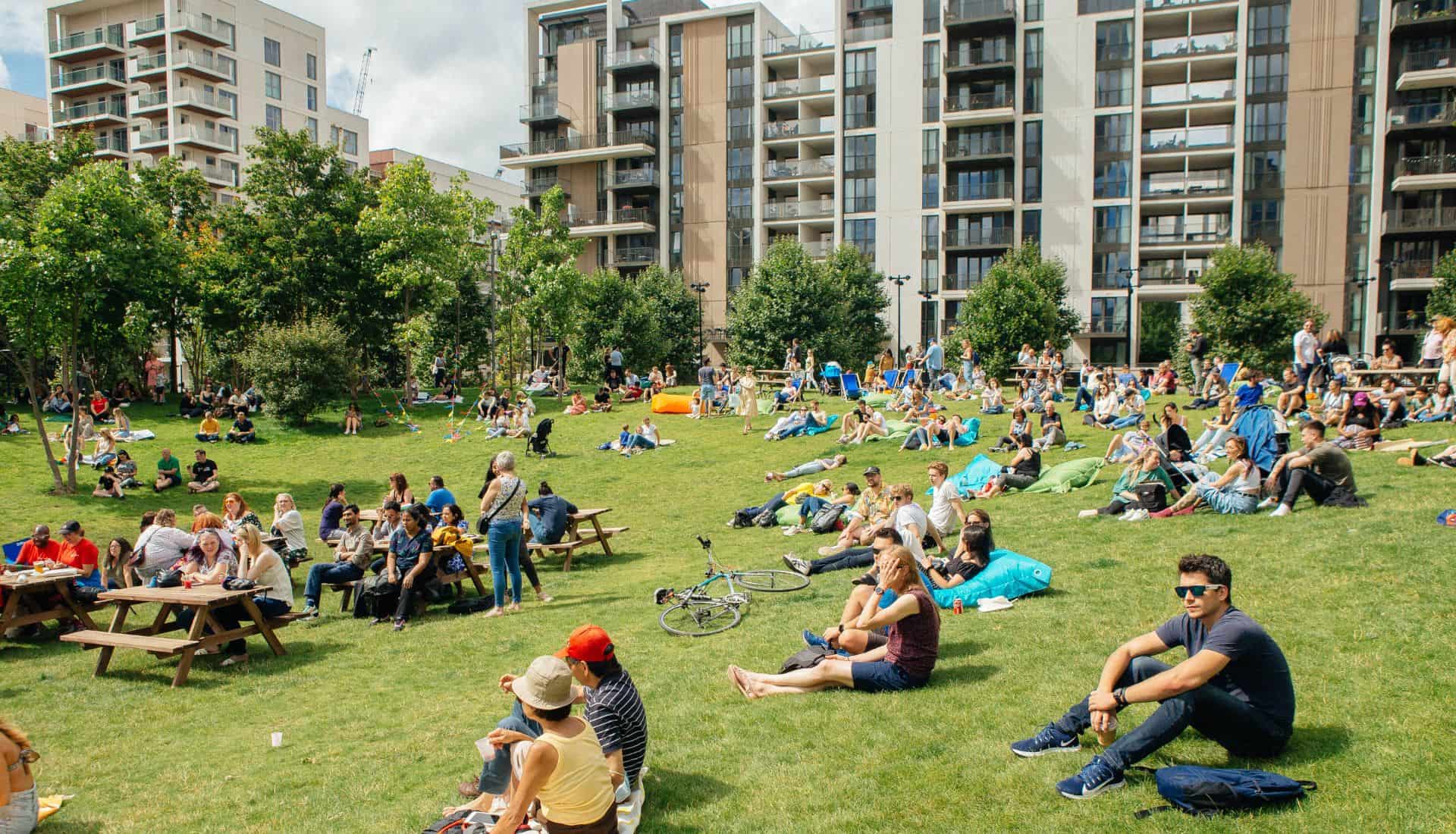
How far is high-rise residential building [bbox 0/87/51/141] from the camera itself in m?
69.0

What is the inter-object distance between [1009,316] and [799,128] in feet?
68.3

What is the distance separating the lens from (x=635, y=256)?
202ft

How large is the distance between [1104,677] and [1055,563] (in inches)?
217

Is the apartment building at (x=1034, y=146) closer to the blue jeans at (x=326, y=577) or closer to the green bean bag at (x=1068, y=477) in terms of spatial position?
the green bean bag at (x=1068, y=477)

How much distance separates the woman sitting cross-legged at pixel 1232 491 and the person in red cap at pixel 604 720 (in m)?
10.00

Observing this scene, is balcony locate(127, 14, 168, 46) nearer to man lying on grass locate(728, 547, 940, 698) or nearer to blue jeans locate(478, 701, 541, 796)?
man lying on grass locate(728, 547, 940, 698)

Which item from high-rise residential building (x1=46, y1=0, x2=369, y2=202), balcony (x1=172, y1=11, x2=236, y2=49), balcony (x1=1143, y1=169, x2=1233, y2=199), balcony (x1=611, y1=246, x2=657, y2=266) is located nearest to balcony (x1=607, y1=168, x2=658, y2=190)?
balcony (x1=611, y1=246, x2=657, y2=266)

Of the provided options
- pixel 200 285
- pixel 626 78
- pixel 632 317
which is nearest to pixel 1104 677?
pixel 200 285

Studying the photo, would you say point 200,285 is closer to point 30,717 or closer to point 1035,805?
point 30,717

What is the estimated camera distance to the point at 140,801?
6305 millimetres

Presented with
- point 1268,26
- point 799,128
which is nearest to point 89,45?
point 799,128

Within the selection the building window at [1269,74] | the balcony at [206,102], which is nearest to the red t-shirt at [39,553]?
the building window at [1269,74]

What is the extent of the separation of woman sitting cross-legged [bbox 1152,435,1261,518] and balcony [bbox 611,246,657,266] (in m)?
50.2

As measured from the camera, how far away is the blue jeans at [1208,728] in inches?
210
